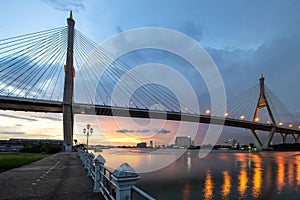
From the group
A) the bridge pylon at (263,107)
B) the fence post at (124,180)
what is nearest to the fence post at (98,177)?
the fence post at (124,180)

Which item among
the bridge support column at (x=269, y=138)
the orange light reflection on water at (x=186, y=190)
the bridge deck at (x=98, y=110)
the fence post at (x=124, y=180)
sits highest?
the bridge deck at (x=98, y=110)

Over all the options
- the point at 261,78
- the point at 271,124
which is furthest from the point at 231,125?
the point at 261,78

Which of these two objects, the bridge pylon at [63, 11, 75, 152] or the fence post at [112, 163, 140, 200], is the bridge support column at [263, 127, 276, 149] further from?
the fence post at [112, 163, 140, 200]

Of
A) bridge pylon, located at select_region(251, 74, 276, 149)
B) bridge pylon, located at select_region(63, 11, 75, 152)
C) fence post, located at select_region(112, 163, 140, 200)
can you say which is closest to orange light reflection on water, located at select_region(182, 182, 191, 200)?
fence post, located at select_region(112, 163, 140, 200)

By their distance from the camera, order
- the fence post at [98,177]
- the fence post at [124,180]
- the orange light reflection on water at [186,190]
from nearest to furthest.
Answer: the fence post at [124,180] < the fence post at [98,177] < the orange light reflection on water at [186,190]

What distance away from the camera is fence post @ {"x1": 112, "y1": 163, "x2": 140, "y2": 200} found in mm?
3818

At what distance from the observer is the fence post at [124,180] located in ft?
12.5

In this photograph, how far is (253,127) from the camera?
2359 inches

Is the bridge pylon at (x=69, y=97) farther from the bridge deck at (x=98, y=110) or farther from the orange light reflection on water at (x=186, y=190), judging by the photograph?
the orange light reflection on water at (x=186, y=190)

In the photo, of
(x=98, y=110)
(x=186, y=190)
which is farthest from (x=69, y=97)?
(x=186, y=190)

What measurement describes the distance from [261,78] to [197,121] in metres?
36.0

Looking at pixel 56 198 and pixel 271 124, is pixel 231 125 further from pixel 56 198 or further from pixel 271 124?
pixel 56 198

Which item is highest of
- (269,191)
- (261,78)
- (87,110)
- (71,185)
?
Answer: (261,78)

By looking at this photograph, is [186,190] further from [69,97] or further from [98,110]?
[98,110]
